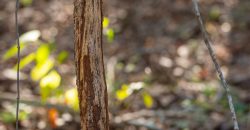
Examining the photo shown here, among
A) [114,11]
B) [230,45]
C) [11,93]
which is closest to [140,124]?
[11,93]

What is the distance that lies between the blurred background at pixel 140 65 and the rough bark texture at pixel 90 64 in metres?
0.90

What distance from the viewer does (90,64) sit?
182cm

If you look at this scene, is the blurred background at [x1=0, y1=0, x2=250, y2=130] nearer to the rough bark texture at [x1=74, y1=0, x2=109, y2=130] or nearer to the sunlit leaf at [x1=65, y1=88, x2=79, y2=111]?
the sunlit leaf at [x1=65, y1=88, x2=79, y2=111]

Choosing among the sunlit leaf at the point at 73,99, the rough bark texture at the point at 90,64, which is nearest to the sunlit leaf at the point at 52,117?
the sunlit leaf at the point at 73,99

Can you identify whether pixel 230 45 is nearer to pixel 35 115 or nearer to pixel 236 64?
pixel 236 64

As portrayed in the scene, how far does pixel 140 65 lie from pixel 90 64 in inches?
103

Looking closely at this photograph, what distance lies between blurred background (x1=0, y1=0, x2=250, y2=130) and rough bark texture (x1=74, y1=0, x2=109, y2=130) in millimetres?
896

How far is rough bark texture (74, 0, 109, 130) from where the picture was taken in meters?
1.79

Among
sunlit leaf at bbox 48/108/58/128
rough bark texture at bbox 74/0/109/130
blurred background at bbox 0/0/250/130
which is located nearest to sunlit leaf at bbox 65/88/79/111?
blurred background at bbox 0/0/250/130

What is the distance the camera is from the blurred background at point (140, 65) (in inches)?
130

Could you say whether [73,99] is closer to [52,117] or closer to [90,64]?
[52,117]

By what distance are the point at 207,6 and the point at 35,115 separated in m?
2.56

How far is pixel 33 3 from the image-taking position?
543 centimetres

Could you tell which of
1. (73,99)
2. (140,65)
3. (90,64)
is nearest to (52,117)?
(73,99)
